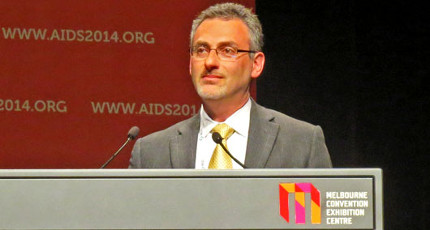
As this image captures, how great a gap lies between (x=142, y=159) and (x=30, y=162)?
1324 mm

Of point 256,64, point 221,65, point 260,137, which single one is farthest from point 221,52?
point 260,137

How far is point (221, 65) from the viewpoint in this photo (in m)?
2.26

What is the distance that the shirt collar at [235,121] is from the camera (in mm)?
2273

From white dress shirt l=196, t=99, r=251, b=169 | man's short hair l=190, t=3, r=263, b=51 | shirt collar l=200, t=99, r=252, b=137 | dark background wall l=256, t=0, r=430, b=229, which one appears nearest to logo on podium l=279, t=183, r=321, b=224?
white dress shirt l=196, t=99, r=251, b=169

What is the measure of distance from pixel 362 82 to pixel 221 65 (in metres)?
1.65

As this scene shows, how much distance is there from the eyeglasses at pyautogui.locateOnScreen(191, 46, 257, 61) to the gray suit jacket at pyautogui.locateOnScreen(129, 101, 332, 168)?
0.18 m

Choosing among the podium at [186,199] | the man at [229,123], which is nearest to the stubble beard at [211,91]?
the man at [229,123]

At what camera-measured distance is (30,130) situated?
346 cm

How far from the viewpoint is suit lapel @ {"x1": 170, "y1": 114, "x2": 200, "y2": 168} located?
7.22 ft

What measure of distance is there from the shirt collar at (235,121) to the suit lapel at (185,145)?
0.06 ft

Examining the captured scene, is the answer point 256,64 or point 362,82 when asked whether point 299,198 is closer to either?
point 256,64

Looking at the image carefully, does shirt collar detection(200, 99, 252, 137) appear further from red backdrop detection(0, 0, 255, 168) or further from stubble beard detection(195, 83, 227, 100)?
red backdrop detection(0, 0, 255, 168)

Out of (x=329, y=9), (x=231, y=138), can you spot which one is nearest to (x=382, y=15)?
(x=329, y=9)

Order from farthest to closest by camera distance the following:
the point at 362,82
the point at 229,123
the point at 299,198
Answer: the point at 362,82, the point at 229,123, the point at 299,198
